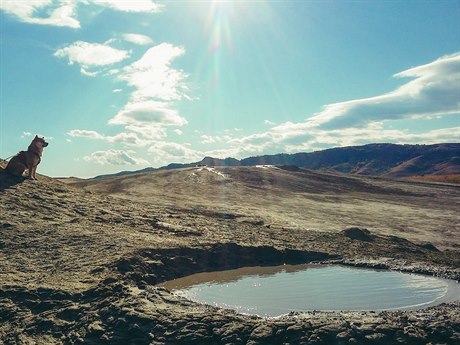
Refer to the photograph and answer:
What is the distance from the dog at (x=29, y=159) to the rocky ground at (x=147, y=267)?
0.82 metres

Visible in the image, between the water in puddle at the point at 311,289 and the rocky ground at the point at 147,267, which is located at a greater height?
the rocky ground at the point at 147,267

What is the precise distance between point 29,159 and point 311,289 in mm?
15460

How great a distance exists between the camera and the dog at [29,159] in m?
22.0

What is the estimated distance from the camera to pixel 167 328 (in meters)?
10.5

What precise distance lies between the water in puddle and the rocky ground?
1.01 metres

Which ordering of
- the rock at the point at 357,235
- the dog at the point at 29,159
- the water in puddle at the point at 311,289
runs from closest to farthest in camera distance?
1. the water in puddle at the point at 311,289
2. the dog at the point at 29,159
3. the rock at the point at 357,235

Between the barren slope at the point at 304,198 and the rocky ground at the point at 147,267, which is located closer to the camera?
the rocky ground at the point at 147,267

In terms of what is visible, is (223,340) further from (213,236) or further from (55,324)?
(213,236)

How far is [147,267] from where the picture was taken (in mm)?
15391

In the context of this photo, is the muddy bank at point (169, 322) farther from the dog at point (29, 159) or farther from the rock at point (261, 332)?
the dog at point (29, 159)

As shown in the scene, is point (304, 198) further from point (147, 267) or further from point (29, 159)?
point (147, 267)

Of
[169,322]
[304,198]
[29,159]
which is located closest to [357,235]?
[169,322]

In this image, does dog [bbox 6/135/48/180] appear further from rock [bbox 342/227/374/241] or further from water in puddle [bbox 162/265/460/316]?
rock [bbox 342/227/374/241]

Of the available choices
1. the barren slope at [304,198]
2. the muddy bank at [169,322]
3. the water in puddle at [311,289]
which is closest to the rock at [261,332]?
the muddy bank at [169,322]
